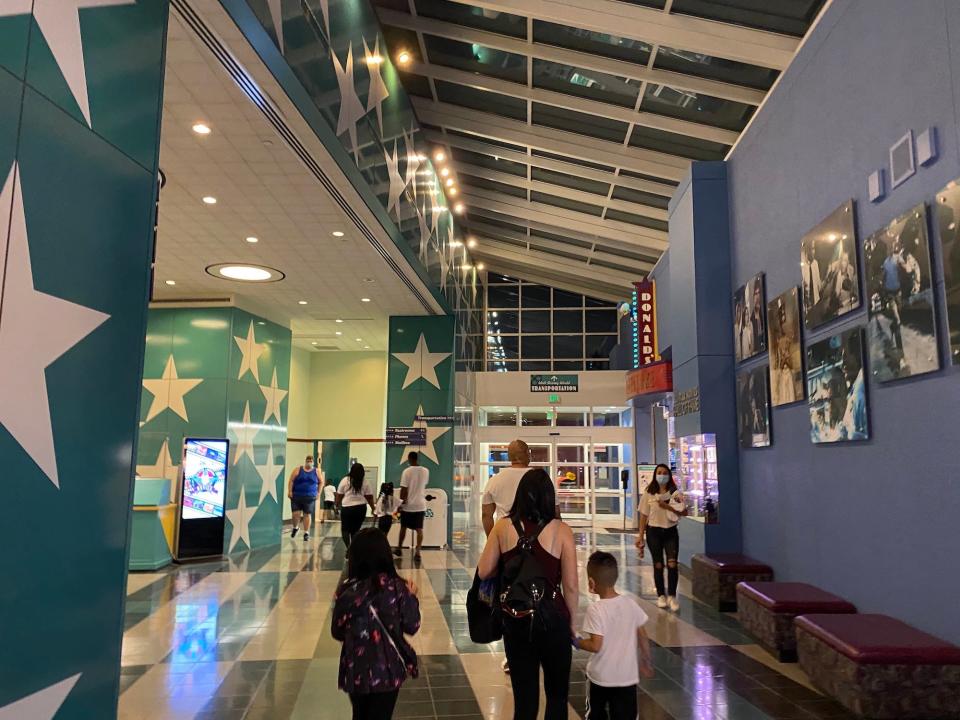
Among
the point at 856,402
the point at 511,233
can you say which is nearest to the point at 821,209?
the point at 856,402

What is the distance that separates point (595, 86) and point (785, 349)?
205 inches

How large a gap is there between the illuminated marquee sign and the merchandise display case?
5.35 metres

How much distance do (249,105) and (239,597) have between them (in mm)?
5133

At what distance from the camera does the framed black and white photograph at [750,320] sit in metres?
7.56

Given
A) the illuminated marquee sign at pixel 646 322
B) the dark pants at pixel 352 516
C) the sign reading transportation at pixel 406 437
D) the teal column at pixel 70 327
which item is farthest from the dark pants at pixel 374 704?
the illuminated marquee sign at pixel 646 322

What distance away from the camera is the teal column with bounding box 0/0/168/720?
2.43 metres

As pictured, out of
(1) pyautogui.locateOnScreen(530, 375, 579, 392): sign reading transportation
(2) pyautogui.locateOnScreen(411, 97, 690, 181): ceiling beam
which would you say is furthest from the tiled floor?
(1) pyautogui.locateOnScreen(530, 375, 579, 392): sign reading transportation

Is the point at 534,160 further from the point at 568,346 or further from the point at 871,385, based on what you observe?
the point at 568,346

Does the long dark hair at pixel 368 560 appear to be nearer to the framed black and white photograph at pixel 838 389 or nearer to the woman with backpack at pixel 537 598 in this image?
the woman with backpack at pixel 537 598

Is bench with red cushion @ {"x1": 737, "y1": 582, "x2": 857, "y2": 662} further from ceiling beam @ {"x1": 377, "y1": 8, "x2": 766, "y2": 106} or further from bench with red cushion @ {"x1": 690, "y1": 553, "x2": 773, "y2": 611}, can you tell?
ceiling beam @ {"x1": 377, "y1": 8, "x2": 766, "y2": 106}

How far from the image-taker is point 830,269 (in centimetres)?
581

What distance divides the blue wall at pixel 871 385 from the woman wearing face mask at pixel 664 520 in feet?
3.49

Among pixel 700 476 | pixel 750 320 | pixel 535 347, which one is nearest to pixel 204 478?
pixel 700 476

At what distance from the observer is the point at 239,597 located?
754 cm
